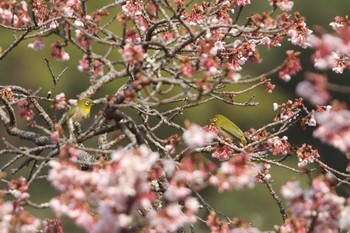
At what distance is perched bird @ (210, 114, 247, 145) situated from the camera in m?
6.06

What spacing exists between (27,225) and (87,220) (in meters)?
0.33

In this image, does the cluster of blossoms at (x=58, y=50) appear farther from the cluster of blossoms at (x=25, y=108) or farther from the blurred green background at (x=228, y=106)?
the blurred green background at (x=228, y=106)

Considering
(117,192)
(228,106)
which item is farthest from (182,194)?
(228,106)

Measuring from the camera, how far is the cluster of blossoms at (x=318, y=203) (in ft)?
12.1

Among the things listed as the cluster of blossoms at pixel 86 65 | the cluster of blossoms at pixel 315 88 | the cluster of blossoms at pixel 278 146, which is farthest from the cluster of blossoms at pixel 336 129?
the cluster of blossoms at pixel 278 146

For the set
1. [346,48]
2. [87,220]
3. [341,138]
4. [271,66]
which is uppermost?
[271,66]

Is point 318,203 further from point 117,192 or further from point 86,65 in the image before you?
point 86,65

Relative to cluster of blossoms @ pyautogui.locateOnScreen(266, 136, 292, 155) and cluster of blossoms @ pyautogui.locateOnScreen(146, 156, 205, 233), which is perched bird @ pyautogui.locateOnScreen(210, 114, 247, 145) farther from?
cluster of blossoms @ pyautogui.locateOnScreen(146, 156, 205, 233)

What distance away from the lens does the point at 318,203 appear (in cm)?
371

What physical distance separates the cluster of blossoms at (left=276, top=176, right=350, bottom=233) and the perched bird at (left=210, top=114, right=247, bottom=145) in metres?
2.29

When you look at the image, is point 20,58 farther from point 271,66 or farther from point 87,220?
point 87,220

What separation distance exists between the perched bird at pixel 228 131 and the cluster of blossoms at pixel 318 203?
2290mm

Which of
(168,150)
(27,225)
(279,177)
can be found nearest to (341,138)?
(168,150)

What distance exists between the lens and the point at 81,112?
17.3 ft
